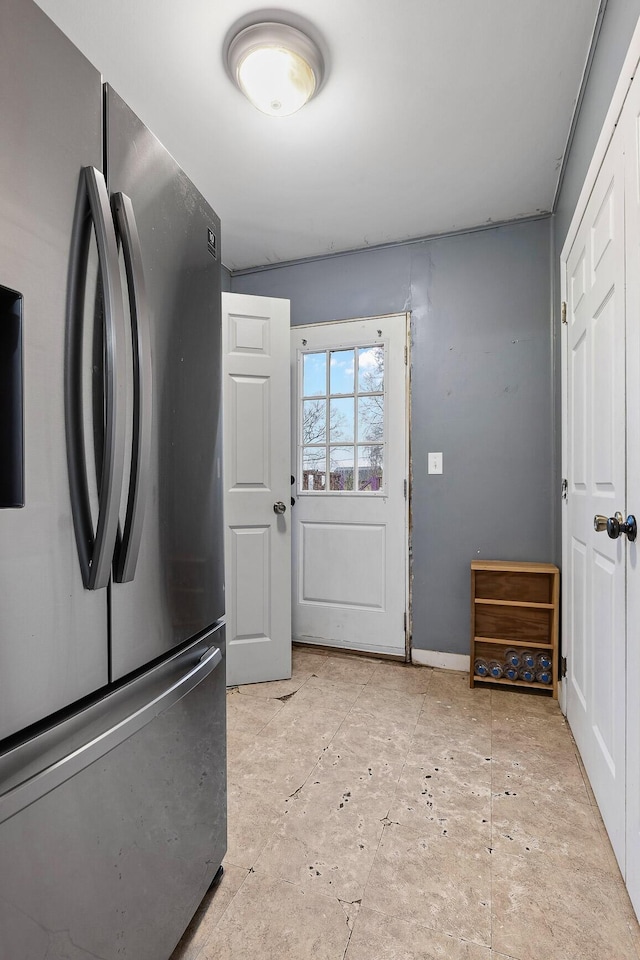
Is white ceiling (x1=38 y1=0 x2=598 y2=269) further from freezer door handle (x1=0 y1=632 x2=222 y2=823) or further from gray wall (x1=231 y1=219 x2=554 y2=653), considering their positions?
freezer door handle (x1=0 y1=632 x2=222 y2=823)

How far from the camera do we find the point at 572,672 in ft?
6.97

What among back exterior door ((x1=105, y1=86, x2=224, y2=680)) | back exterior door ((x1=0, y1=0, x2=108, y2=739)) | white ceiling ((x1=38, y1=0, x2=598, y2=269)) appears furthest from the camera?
white ceiling ((x1=38, y1=0, x2=598, y2=269))

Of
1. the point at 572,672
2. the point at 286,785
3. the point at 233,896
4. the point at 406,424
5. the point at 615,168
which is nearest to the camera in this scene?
the point at 233,896

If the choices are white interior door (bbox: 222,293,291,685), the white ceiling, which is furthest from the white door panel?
white interior door (bbox: 222,293,291,685)

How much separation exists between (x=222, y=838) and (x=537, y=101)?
273cm

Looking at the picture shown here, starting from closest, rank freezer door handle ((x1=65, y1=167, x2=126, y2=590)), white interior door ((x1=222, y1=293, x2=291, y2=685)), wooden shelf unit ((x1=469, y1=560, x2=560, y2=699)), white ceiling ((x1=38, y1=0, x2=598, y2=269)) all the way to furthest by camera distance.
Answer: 1. freezer door handle ((x1=65, y1=167, x2=126, y2=590))
2. white ceiling ((x1=38, y1=0, x2=598, y2=269))
3. wooden shelf unit ((x1=469, y1=560, x2=560, y2=699))
4. white interior door ((x1=222, y1=293, x2=291, y2=685))

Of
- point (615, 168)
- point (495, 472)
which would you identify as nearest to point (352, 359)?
point (495, 472)

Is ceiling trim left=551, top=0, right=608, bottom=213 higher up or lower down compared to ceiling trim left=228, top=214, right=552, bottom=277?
higher up

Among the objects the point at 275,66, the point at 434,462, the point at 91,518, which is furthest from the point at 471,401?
the point at 91,518

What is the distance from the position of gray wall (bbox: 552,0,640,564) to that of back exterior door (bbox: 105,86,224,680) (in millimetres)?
A: 1230

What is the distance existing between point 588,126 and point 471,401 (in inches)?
53.5

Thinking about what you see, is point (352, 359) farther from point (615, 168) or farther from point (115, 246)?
point (115, 246)

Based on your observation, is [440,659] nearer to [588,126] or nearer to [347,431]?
[347,431]

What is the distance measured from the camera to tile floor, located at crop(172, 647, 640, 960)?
3.80 ft
